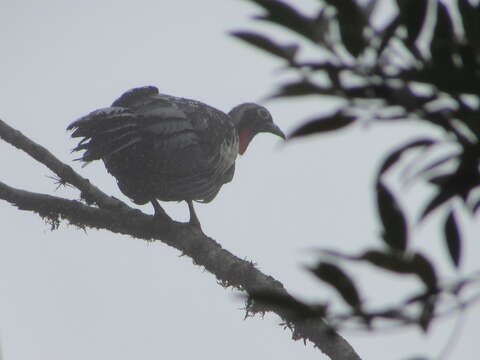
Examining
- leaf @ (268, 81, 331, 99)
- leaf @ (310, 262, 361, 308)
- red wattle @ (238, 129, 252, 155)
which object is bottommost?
leaf @ (310, 262, 361, 308)

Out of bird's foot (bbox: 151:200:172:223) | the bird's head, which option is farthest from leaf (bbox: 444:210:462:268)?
the bird's head

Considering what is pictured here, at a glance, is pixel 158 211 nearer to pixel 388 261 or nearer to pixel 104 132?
pixel 104 132

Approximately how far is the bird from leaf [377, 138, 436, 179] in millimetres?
3936

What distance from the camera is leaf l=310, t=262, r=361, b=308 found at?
99 centimetres

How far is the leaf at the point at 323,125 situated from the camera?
104cm

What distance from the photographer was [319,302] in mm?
982

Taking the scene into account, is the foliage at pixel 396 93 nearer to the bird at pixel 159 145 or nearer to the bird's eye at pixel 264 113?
the bird at pixel 159 145

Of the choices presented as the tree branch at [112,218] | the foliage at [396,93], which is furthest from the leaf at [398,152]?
the tree branch at [112,218]

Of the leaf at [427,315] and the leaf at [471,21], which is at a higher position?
the leaf at [471,21]

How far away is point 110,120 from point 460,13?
13.3ft

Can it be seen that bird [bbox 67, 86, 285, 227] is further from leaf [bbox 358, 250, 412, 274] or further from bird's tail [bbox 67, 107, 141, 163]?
leaf [bbox 358, 250, 412, 274]

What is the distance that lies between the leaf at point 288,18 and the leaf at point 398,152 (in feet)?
0.63

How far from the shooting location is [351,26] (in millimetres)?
997

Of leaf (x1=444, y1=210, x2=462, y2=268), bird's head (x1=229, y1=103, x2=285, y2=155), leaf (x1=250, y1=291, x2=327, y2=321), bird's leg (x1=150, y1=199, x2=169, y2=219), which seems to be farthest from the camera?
bird's head (x1=229, y1=103, x2=285, y2=155)
